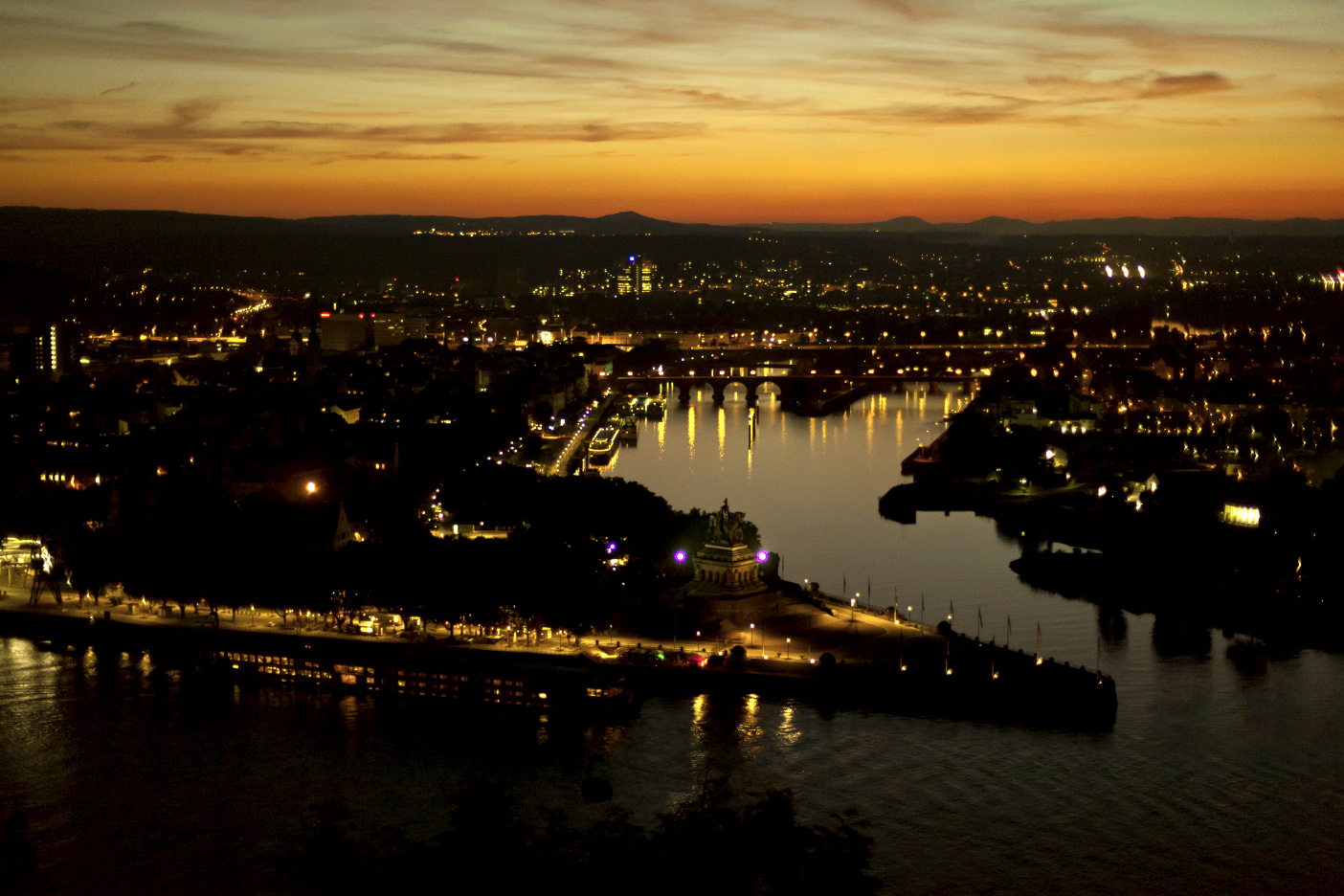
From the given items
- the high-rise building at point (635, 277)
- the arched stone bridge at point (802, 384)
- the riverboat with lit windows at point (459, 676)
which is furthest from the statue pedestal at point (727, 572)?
the high-rise building at point (635, 277)

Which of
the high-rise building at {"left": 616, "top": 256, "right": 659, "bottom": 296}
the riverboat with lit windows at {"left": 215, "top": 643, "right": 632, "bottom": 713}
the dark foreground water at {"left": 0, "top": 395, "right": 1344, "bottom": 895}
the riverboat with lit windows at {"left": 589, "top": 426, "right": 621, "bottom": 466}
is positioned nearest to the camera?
the dark foreground water at {"left": 0, "top": 395, "right": 1344, "bottom": 895}

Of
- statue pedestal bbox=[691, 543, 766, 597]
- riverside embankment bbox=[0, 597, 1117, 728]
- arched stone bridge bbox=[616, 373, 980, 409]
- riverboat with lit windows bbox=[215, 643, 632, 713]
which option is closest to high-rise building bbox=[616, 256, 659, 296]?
arched stone bridge bbox=[616, 373, 980, 409]

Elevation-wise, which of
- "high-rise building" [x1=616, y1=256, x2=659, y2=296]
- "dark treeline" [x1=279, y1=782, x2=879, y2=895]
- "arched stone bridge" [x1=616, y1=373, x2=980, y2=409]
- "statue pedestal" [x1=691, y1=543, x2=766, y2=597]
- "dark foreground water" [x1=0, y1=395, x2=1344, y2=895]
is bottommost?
"dark foreground water" [x1=0, y1=395, x2=1344, y2=895]

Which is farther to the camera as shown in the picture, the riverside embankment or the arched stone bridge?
the arched stone bridge

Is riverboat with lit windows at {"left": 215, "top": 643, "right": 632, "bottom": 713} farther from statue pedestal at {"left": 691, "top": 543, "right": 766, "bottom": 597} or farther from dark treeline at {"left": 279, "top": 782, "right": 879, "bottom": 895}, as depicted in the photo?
dark treeline at {"left": 279, "top": 782, "right": 879, "bottom": 895}

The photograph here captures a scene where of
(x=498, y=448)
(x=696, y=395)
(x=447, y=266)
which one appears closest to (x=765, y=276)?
(x=447, y=266)

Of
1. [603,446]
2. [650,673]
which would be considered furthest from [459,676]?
[603,446]

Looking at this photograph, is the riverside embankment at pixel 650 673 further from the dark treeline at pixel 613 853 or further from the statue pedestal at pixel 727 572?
the dark treeline at pixel 613 853
